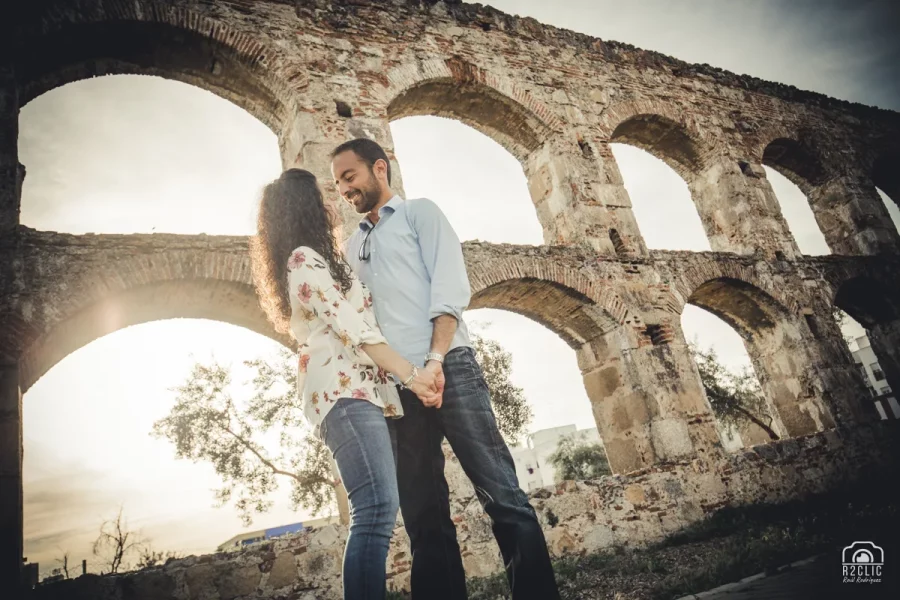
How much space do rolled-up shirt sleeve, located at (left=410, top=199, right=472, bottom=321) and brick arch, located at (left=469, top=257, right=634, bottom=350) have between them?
14.3 ft

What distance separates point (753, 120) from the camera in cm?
1088

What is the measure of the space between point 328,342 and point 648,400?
6.12m

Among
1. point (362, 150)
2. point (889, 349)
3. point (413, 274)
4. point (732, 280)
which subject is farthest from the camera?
point (889, 349)

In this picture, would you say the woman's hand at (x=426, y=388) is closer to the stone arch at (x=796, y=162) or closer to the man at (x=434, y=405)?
the man at (x=434, y=405)

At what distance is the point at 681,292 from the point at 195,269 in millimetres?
6734

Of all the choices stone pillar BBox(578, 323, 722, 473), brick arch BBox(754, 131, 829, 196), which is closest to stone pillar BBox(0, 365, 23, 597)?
stone pillar BBox(578, 323, 722, 473)

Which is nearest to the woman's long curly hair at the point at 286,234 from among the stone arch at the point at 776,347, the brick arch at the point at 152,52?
the brick arch at the point at 152,52

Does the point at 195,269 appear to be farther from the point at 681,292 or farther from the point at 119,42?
the point at 681,292

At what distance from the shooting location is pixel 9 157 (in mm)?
5238

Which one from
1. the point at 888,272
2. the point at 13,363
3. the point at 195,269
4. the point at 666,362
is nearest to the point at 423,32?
the point at 195,269

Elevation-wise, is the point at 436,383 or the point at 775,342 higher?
the point at 775,342

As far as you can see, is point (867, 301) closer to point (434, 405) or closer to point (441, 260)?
point (441, 260)

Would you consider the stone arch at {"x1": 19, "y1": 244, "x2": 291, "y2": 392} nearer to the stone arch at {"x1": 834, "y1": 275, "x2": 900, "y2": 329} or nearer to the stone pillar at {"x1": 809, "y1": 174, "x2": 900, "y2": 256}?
the stone arch at {"x1": 834, "y1": 275, "x2": 900, "y2": 329}

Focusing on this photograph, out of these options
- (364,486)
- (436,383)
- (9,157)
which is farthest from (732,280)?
(9,157)
